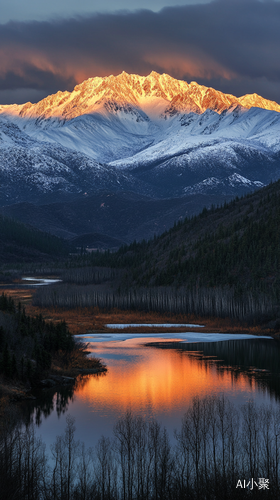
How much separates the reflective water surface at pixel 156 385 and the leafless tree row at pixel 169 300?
34.2m

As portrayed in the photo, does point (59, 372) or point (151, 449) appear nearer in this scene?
point (151, 449)

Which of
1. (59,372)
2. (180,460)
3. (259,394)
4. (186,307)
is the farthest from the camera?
(186,307)

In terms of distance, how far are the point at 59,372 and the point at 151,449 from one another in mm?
28713

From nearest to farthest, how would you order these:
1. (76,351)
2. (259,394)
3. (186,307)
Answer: (259,394), (76,351), (186,307)

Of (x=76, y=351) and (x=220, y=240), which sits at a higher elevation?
(x=220, y=240)

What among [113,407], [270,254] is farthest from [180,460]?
[270,254]

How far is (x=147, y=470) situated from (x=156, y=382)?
2896 centimetres

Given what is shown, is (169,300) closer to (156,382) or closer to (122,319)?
(122,319)

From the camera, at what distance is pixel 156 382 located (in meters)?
65.9

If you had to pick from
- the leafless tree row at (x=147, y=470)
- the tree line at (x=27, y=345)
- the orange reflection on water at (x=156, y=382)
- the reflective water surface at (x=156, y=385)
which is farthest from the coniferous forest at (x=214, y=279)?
the leafless tree row at (x=147, y=470)

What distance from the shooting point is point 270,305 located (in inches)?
4924

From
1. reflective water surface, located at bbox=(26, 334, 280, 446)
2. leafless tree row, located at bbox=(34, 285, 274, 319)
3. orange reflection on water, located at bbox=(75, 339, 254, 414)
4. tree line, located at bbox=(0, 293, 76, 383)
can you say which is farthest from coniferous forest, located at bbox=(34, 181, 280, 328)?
tree line, located at bbox=(0, 293, 76, 383)

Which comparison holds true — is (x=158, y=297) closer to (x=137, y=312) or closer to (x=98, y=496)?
(x=137, y=312)

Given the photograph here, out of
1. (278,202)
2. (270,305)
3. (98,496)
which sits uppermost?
(278,202)
